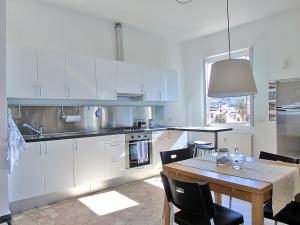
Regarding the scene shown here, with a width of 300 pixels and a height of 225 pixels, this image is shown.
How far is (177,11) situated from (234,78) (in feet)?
7.30

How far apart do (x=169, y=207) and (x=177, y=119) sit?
354 centimetres

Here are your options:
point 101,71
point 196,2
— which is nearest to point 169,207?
point 101,71

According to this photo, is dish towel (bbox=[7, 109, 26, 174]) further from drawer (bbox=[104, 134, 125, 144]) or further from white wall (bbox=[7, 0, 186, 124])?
white wall (bbox=[7, 0, 186, 124])

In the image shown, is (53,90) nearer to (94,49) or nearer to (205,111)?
(94,49)

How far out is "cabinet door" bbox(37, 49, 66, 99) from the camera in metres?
3.25

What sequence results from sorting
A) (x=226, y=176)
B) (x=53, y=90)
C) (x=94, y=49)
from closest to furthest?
(x=226, y=176) < (x=53, y=90) < (x=94, y=49)

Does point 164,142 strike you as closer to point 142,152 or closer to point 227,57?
point 142,152

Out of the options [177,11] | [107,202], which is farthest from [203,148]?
[177,11]

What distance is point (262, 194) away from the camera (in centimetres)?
156

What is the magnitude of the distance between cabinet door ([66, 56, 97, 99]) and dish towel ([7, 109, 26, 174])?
0.96 metres

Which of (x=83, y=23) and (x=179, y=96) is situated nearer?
(x=83, y=23)

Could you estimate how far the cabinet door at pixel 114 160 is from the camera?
145 inches

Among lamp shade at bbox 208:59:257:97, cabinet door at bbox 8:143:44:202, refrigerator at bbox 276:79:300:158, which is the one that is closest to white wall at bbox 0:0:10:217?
cabinet door at bbox 8:143:44:202

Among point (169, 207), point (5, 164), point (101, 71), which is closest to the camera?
point (169, 207)
